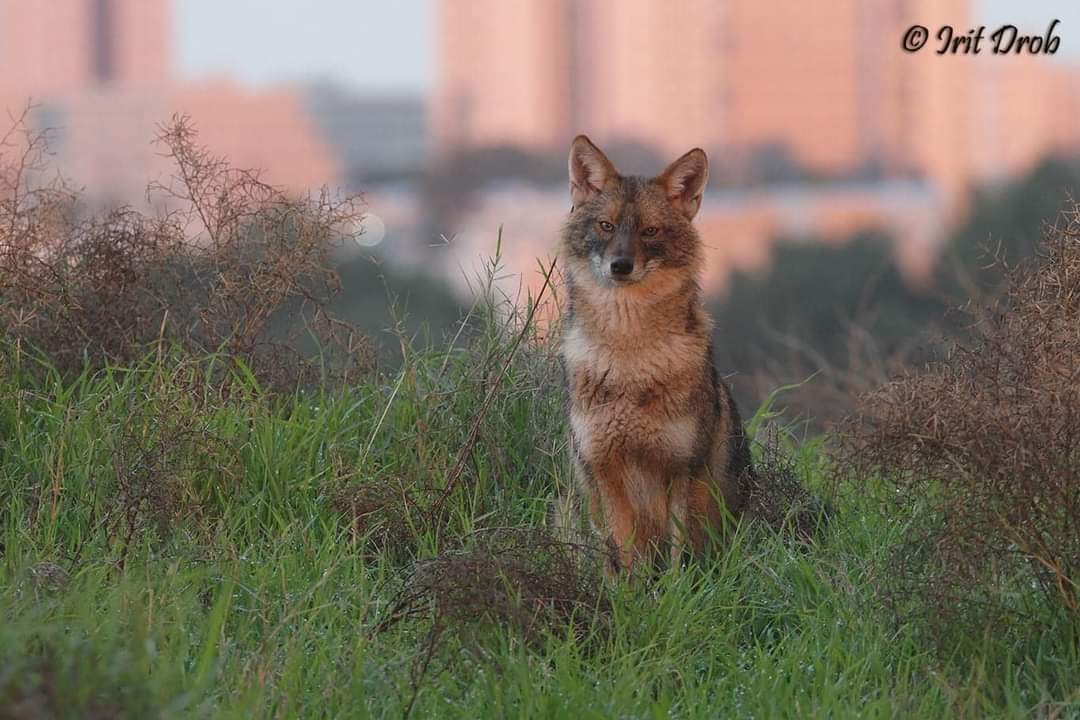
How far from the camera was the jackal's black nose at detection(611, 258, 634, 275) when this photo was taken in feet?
19.5

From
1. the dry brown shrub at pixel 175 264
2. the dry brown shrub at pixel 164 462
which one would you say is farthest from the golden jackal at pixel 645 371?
the dry brown shrub at pixel 164 462

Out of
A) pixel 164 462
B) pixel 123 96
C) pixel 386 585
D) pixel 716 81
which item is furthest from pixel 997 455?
pixel 716 81

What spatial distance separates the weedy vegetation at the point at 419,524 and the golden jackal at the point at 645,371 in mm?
231

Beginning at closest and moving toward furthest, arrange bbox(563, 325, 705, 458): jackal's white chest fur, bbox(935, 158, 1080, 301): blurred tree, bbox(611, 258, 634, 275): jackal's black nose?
bbox(563, 325, 705, 458): jackal's white chest fur, bbox(611, 258, 634, 275): jackal's black nose, bbox(935, 158, 1080, 301): blurred tree

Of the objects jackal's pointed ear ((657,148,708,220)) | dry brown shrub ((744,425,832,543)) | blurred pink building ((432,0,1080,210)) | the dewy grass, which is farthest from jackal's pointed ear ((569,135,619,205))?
blurred pink building ((432,0,1080,210))

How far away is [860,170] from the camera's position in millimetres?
77938

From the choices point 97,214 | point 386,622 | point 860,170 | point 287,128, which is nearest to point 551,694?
point 386,622

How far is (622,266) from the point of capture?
19.5 feet

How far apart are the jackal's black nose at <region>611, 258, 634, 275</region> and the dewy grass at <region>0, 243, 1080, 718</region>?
0.72 metres

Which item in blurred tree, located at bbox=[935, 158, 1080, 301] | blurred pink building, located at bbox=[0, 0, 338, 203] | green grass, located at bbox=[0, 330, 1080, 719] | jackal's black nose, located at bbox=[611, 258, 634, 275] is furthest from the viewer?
blurred pink building, located at bbox=[0, 0, 338, 203]

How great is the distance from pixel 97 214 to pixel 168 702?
3.80 m

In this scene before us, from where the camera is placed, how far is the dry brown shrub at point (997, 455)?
4.54 m

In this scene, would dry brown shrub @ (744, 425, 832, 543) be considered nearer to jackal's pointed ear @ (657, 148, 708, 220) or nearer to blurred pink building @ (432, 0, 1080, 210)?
jackal's pointed ear @ (657, 148, 708, 220)

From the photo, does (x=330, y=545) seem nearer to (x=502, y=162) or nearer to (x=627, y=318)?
(x=627, y=318)
